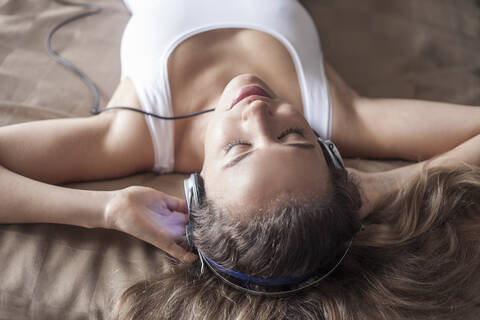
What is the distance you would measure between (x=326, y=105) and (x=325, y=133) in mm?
77

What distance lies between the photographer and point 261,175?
85cm

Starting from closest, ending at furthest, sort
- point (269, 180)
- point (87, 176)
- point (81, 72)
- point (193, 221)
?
point (269, 180), point (193, 221), point (87, 176), point (81, 72)

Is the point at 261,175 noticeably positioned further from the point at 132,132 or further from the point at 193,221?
the point at 132,132

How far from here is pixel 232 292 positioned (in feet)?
3.16

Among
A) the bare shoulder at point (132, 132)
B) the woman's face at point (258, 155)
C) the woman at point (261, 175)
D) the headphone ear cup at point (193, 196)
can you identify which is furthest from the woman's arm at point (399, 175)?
the bare shoulder at point (132, 132)

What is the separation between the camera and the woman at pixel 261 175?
88 centimetres

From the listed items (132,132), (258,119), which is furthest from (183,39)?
(258,119)

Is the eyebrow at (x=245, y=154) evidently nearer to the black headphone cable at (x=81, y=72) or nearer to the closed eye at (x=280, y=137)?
the closed eye at (x=280, y=137)

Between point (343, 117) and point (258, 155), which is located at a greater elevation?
point (258, 155)

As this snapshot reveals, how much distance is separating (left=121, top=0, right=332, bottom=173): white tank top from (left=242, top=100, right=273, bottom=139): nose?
31 centimetres

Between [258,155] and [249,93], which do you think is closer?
[258,155]

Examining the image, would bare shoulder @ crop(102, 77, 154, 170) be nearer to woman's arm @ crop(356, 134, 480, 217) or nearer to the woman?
the woman

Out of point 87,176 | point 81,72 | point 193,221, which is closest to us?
point 193,221

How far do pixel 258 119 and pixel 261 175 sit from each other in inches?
5.2
